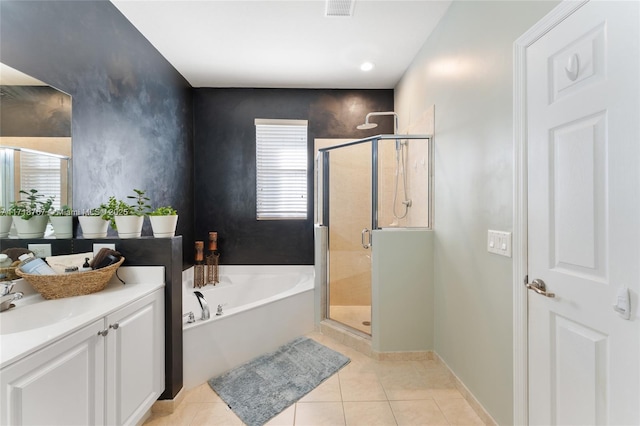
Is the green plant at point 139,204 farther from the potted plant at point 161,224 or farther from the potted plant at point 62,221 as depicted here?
the potted plant at point 62,221

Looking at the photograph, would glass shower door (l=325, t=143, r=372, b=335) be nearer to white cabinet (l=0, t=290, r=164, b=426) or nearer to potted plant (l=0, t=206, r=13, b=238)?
white cabinet (l=0, t=290, r=164, b=426)

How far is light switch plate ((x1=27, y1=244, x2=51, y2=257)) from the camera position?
1.52 metres

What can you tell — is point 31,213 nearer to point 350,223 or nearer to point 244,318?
point 244,318

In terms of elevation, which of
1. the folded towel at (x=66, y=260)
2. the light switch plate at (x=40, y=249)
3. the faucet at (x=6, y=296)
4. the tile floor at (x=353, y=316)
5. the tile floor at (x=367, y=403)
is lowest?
the tile floor at (x=367, y=403)

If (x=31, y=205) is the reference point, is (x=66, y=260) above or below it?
below

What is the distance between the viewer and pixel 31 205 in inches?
59.1

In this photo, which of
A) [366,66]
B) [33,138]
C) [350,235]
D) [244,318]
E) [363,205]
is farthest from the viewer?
[366,66]

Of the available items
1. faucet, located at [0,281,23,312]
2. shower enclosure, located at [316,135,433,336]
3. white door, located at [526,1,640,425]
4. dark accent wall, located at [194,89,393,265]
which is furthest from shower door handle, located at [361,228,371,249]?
faucet, located at [0,281,23,312]

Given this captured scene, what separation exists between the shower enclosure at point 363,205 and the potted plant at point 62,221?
76.2 inches

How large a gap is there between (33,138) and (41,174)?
19 centimetres

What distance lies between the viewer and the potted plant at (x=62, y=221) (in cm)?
165

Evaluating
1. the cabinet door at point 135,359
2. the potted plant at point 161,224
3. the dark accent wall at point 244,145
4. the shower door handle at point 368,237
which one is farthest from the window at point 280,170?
the cabinet door at point 135,359

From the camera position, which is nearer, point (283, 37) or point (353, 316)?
point (283, 37)

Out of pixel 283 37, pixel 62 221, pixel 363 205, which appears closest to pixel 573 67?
pixel 363 205
